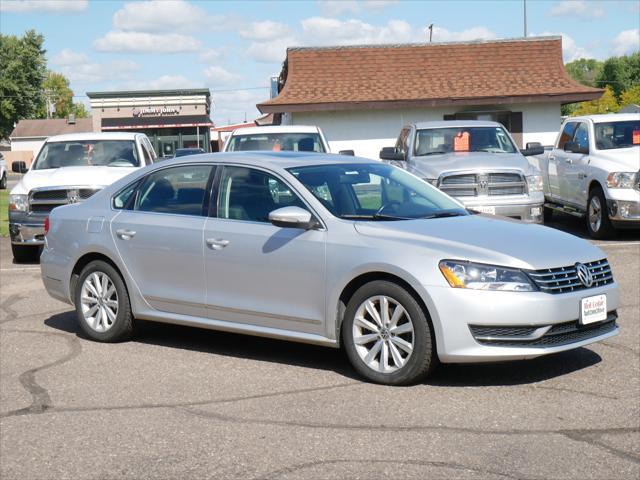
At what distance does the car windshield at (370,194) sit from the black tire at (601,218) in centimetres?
752

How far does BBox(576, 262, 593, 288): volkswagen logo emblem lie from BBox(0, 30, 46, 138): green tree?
81171 millimetres

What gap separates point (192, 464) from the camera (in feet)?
17.1

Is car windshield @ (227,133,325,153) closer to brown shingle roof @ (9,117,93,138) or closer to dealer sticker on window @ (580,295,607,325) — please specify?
dealer sticker on window @ (580,295,607,325)

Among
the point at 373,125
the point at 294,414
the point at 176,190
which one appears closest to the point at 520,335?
the point at 294,414

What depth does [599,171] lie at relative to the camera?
15102mm

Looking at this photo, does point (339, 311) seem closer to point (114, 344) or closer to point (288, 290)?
point (288, 290)

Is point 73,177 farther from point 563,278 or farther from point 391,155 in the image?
point 563,278

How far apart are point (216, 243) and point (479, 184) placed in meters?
7.12

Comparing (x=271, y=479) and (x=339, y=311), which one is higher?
(x=339, y=311)

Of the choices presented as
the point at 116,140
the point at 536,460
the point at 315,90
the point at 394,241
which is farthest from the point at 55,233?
the point at 315,90

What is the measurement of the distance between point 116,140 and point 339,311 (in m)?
8.99

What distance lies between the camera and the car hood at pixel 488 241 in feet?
21.7

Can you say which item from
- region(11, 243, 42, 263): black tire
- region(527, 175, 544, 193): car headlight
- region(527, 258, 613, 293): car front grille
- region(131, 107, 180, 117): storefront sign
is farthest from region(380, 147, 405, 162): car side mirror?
region(131, 107, 180, 117): storefront sign

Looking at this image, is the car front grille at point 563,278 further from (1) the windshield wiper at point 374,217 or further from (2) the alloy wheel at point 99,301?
(2) the alloy wheel at point 99,301
